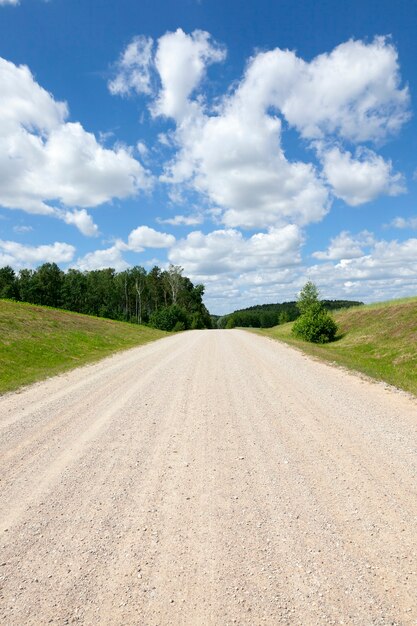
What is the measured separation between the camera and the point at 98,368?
17.0m

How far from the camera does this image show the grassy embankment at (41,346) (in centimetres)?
1577

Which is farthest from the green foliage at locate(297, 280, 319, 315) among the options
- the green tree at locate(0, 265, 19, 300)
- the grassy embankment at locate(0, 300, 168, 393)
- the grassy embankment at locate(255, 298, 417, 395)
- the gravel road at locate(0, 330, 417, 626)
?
the green tree at locate(0, 265, 19, 300)

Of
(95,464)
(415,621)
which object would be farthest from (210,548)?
(95,464)

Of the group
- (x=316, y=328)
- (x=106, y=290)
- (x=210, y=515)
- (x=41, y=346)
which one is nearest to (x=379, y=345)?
(x=316, y=328)

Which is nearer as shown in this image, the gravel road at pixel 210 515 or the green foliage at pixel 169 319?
the gravel road at pixel 210 515

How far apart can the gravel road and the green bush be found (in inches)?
1157

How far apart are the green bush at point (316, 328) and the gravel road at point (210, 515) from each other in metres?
29.4

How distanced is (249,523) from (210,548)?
618 mm

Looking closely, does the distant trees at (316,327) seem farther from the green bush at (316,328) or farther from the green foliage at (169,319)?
the green foliage at (169,319)

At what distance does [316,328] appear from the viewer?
37875 mm

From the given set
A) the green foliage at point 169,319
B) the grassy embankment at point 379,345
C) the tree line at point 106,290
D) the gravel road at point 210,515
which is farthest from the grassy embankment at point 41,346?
the tree line at point 106,290

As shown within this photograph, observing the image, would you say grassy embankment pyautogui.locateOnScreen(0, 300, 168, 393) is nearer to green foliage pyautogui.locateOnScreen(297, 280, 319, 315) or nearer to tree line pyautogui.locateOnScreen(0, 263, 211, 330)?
green foliage pyautogui.locateOnScreen(297, 280, 319, 315)

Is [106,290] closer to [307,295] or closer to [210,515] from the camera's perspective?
[307,295]

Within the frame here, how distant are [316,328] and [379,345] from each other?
10847 mm
